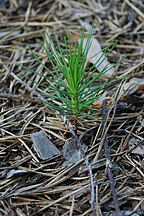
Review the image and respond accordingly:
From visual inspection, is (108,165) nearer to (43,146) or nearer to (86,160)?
(86,160)

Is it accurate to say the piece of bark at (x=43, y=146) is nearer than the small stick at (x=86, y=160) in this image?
No

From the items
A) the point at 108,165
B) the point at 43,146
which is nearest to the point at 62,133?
the point at 43,146

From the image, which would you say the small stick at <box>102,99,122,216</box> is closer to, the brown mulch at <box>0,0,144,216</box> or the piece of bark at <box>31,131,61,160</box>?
the brown mulch at <box>0,0,144,216</box>

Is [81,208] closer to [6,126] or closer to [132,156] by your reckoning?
[132,156]

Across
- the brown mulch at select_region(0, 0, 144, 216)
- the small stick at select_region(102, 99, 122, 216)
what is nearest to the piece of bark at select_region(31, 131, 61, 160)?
the brown mulch at select_region(0, 0, 144, 216)

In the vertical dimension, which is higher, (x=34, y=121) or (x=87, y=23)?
(x=87, y=23)

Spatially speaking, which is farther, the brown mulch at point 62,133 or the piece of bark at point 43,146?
the piece of bark at point 43,146

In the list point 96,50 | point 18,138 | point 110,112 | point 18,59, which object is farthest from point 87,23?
point 18,138

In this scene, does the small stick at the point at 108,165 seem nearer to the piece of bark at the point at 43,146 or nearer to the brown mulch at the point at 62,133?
the brown mulch at the point at 62,133

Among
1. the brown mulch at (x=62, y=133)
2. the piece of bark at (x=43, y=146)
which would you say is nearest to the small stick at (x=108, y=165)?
the brown mulch at (x=62, y=133)
